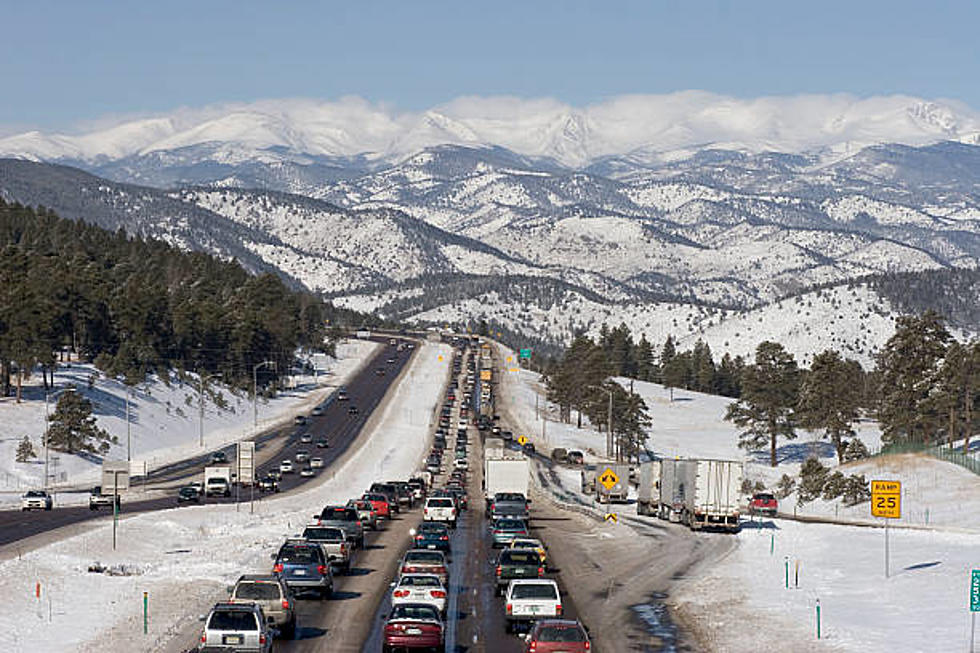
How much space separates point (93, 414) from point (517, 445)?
4714cm

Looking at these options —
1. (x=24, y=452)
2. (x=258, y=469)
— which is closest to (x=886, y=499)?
(x=24, y=452)

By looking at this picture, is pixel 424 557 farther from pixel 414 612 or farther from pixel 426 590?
pixel 414 612

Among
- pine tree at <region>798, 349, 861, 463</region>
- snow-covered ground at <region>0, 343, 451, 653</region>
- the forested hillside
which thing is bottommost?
snow-covered ground at <region>0, 343, 451, 653</region>

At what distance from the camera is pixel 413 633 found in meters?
34.3

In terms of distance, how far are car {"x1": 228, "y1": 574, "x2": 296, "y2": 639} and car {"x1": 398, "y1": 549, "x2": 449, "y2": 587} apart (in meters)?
7.35

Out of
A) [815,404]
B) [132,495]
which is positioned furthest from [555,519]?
[815,404]

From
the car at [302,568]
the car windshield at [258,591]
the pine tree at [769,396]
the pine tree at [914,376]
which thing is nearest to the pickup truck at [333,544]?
the car at [302,568]

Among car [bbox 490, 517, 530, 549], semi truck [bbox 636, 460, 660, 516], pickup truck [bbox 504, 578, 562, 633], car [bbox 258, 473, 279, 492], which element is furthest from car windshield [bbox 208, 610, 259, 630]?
car [bbox 258, 473, 279, 492]

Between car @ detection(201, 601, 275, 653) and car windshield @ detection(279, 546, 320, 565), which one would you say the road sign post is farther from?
car @ detection(201, 601, 275, 653)

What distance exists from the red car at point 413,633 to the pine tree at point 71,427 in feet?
310

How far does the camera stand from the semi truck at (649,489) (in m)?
87.2

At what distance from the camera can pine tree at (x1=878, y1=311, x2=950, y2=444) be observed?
133875mm

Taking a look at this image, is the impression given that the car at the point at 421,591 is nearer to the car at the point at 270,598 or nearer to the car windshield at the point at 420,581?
the car windshield at the point at 420,581

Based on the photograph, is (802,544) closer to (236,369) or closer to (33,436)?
(33,436)
